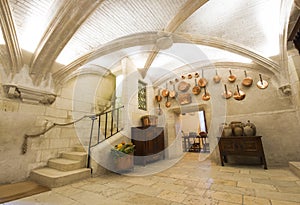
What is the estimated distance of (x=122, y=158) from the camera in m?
2.75

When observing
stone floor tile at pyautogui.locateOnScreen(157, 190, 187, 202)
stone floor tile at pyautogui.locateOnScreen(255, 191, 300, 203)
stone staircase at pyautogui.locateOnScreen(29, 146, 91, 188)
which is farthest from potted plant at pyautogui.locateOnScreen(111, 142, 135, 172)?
stone floor tile at pyautogui.locateOnScreen(255, 191, 300, 203)

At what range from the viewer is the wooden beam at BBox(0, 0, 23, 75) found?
2008 millimetres

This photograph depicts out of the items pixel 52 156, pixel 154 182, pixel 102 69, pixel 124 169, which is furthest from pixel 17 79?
pixel 154 182

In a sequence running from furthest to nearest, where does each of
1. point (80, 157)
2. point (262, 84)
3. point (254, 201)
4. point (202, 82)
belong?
point (202, 82) < point (262, 84) < point (80, 157) < point (254, 201)

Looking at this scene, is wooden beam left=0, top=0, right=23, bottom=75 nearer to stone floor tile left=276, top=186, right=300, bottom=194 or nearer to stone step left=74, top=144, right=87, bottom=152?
stone step left=74, top=144, right=87, bottom=152

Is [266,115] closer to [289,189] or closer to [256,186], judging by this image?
[289,189]

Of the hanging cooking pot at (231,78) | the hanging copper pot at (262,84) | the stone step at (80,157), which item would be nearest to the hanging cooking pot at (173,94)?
the hanging cooking pot at (231,78)

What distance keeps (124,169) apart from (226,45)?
3.80 m

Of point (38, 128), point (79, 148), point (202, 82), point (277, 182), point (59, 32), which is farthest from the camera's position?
point (202, 82)

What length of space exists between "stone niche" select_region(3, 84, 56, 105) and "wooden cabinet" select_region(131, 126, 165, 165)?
2.15 meters

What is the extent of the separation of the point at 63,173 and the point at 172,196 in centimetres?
189

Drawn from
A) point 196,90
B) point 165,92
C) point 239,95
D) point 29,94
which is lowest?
point 29,94

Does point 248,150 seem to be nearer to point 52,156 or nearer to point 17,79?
point 52,156

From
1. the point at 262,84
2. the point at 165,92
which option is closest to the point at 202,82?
the point at 165,92
